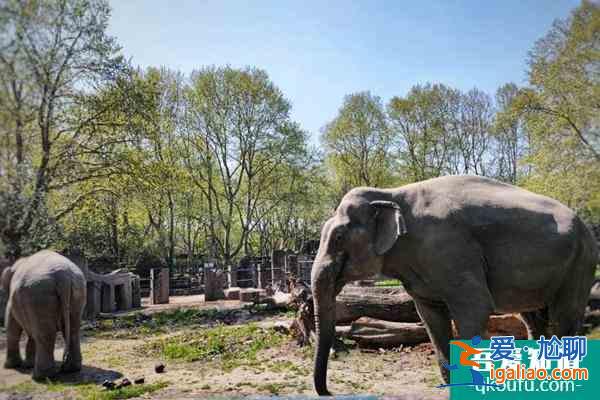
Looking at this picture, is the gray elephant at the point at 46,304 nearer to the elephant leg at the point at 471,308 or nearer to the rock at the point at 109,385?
the rock at the point at 109,385

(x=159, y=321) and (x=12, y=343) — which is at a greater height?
(x=12, y=343)

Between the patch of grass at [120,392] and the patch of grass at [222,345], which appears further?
the patch of grass at [222,345]

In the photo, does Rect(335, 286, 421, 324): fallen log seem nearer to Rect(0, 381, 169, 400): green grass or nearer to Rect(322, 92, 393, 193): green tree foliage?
Rect(0, 381, 169, 400): green grass

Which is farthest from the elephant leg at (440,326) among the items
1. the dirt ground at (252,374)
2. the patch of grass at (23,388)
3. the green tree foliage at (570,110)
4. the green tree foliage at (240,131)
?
the green tree foliage at (240,131)

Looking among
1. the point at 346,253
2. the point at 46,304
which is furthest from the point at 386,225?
the point at 46,304

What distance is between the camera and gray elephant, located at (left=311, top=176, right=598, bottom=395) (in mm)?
3846

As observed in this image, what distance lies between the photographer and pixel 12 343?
24.2ft

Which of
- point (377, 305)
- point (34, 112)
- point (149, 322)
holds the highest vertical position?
point (34, 112)

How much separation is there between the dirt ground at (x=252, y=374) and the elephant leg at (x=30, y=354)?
0.22 metres

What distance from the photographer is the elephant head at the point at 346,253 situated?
4219 mm

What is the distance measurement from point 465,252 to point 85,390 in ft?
17.1

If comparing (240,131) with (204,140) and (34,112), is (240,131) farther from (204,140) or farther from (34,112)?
(34,112)

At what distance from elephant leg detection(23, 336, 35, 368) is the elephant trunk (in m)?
5.42

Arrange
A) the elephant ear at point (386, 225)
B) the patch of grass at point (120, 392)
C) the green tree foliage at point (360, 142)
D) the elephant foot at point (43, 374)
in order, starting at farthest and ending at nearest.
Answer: the green tree foliage at point (360, 142) → the elephant foot at point (43, 374) → the patch of grass at point (120, 392) → the elephant ear at point (386, 225)
